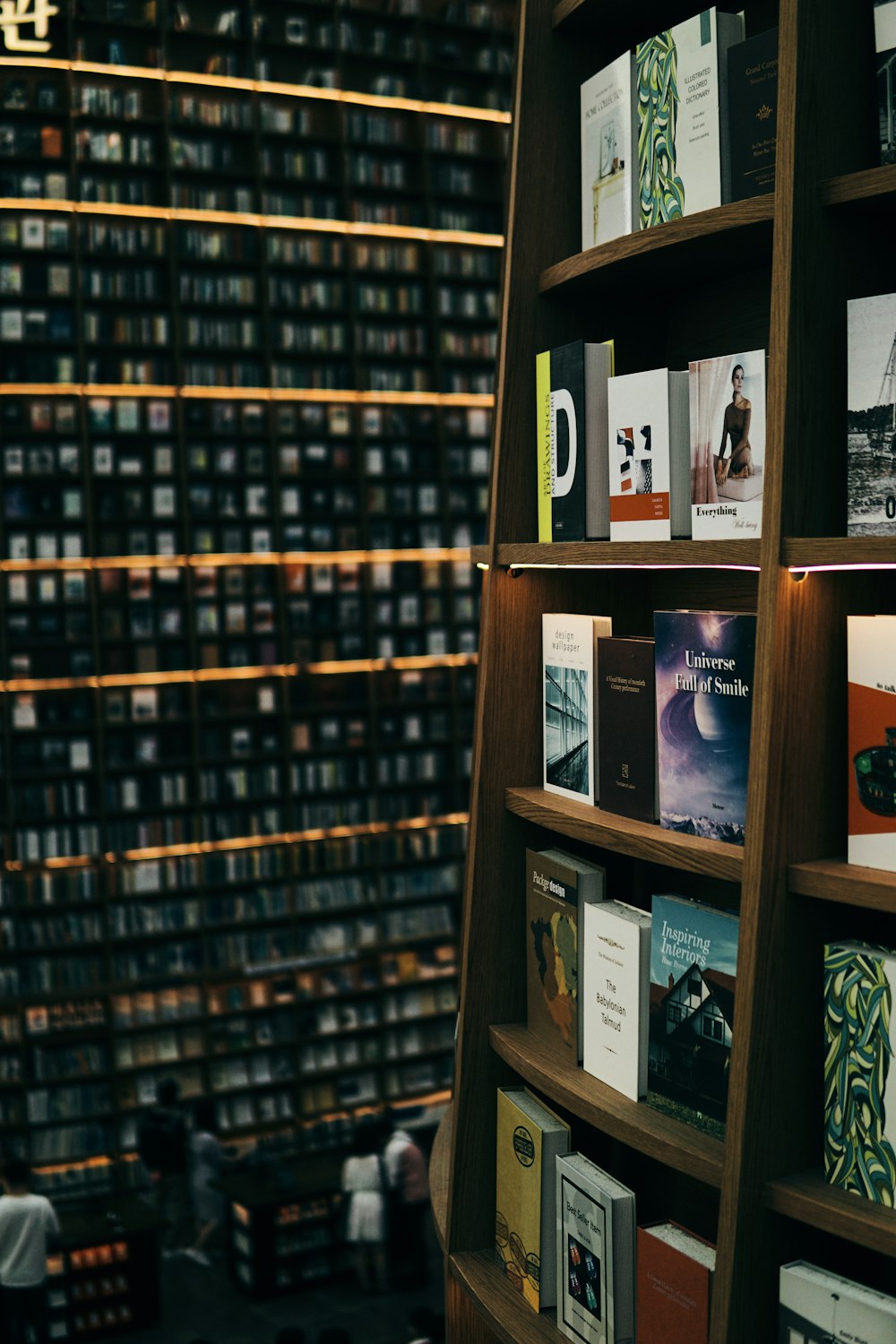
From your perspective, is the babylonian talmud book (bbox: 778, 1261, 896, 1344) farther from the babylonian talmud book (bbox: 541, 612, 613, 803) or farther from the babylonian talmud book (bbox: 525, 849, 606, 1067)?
the babylonian talmud book (bbox: 541, 612, 613, 803)

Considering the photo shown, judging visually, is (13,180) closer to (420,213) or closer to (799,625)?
(420,213)

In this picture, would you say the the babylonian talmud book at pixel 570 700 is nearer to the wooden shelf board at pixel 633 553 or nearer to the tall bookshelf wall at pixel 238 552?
the wooden shelf board at pixel 633 553

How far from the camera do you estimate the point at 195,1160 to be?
6.54 meters

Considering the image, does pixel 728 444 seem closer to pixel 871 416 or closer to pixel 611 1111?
pixel 871 416

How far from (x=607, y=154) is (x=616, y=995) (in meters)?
1.27

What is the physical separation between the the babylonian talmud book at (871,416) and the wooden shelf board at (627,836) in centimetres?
44

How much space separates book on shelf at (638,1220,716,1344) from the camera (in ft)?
5.54

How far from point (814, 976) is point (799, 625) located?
0.43 m

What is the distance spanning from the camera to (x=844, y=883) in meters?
1.50

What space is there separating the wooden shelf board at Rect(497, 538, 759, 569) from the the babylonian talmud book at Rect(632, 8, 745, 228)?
47 centimetres

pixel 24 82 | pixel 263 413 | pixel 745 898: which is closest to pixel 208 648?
pixel 263 413

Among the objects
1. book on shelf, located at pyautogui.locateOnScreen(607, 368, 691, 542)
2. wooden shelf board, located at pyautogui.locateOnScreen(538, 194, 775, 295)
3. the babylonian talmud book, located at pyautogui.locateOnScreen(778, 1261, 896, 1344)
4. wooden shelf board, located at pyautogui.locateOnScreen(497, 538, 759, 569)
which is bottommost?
the babylonian talmud book, located at pyautogui.locateOnScreen(778, 1261, 896, 1344)

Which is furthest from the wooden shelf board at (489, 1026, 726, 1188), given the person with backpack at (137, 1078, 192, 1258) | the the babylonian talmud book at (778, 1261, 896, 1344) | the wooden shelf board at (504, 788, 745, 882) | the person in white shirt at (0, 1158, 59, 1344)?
the person with backpack at (137, 1078, 192, 1258)

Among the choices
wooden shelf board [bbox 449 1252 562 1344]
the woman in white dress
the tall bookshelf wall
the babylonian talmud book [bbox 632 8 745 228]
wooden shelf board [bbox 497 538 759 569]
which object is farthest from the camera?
the tall bookshelf wall
